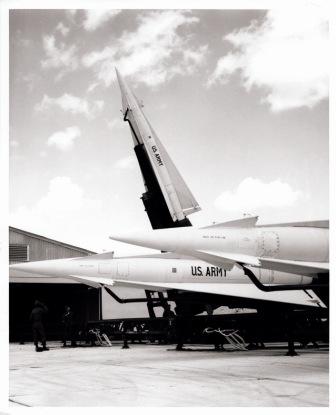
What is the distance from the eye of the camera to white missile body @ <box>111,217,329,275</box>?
29.9 ft

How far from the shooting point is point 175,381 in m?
7.58

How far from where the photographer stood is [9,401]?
658 cm

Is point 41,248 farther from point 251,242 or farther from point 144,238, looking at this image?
point 251,242

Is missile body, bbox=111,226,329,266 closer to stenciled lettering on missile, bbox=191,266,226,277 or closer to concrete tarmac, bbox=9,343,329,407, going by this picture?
concrete tarmac, bbox=9,343,329,407

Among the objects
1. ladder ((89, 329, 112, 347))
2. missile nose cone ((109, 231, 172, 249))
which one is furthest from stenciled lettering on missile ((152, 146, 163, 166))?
ladder ((89, 329, 112, 347))

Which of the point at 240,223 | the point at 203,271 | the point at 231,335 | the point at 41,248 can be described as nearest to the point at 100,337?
the point at 41,248

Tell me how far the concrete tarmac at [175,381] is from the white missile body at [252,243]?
5.05ft

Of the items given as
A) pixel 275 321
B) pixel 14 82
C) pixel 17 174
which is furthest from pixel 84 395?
pixel 275 321

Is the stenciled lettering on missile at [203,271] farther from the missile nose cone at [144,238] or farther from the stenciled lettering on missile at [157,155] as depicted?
the missile nose cone at [144,238]

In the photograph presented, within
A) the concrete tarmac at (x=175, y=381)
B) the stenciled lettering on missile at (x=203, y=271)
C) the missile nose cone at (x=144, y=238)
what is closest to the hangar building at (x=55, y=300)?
the stenciled lettering on missile at (x=203, y=271)

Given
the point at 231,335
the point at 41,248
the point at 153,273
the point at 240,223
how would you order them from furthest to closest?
1. the point at 41,248
2. the point at 153,273
3. the point at 231,335
4. the point at 240,223

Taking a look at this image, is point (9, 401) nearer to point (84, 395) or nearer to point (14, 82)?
point (84, 395)

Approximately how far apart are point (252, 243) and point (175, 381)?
8.36ft

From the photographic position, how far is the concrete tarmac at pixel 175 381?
648 cm
